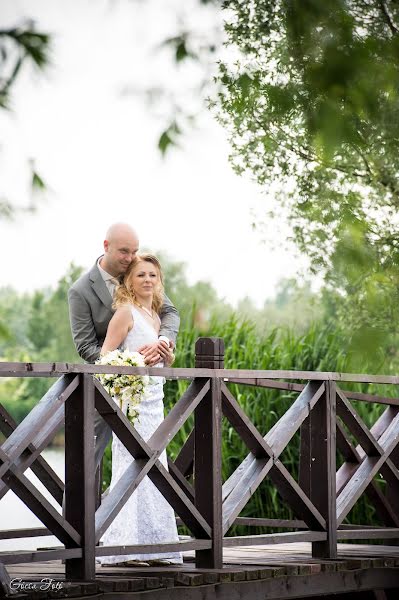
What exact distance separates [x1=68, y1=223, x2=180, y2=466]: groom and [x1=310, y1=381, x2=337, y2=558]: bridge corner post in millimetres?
855

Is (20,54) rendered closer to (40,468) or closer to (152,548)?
(152,548)

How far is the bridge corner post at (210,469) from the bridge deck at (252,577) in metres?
0.11

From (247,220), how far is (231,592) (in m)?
6.73

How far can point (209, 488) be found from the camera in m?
5.44

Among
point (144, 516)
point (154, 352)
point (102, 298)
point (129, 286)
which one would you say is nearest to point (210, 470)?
point (144, 516)

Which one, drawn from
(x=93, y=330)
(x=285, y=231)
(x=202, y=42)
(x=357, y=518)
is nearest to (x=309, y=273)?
(x=285, y=231)

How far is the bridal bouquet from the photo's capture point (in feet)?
18.0

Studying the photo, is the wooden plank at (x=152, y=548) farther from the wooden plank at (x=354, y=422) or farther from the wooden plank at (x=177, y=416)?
the wooden plank at (x=354, y=422)

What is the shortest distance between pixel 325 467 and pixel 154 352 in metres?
1.09

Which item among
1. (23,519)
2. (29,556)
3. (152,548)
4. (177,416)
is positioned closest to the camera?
(29,556)

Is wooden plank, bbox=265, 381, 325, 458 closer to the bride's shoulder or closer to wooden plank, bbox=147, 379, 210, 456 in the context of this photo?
wooden plank, bbox=147, 379, 210, 456

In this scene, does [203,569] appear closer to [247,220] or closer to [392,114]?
[392,114]

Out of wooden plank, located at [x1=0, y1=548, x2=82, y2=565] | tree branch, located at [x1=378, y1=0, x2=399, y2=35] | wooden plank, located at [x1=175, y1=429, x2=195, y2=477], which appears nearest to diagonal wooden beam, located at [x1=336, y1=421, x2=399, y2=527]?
wooden plank, located at [x1=175, y1=429, x2=195, y2=477]

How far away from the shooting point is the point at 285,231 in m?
11.5
